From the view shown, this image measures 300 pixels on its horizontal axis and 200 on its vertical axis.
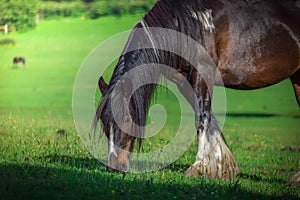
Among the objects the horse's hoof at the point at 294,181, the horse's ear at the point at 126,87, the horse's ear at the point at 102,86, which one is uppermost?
the horse's ear at the point at 126,87

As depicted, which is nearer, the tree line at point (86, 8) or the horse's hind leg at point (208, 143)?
the horse's hind leg at point (208, 143)

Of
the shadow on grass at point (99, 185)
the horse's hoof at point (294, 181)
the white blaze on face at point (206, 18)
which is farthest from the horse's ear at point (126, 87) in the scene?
the horse's hoof at point (294, 181)

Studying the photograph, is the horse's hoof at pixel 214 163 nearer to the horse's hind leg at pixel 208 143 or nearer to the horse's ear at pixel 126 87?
the horse's hind leg at pixel 208 143

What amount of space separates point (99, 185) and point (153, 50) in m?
2.05

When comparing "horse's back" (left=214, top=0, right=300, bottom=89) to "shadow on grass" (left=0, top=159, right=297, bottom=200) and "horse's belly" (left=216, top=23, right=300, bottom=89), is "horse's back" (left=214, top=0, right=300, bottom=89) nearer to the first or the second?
"horse's belly" (left=216, top=23, right=300, bottom=89)

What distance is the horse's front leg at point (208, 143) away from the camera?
8.50m

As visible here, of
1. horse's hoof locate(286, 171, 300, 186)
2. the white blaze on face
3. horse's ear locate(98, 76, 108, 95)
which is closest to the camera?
horse's ear locate(98, 76, 108, 95)

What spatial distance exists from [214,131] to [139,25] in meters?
1.66

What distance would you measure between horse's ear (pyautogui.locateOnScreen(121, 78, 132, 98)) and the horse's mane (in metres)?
0.07

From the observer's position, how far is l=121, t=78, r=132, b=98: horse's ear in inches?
314

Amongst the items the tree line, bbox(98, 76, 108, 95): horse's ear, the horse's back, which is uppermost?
the horse's back

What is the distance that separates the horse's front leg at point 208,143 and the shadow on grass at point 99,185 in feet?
1.39

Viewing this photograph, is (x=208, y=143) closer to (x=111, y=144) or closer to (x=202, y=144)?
(x=202, y=144)

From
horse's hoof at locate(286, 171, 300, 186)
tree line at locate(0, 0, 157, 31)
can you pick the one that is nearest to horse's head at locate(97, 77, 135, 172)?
horse's hoof at locate(286, 171, 300, 186)
